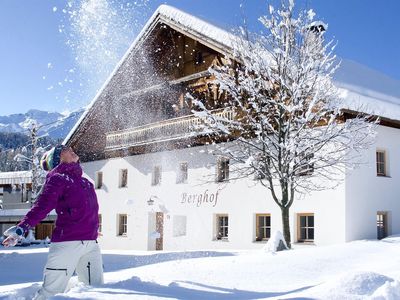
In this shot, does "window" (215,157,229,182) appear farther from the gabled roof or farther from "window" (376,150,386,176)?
"window" (376,150,386,176)

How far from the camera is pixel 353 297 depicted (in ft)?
15.3

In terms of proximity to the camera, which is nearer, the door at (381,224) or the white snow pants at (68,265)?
the white snow pants at (68,265)

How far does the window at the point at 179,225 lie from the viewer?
19.9 meters

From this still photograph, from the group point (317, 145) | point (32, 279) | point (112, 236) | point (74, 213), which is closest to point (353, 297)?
point (74, 213)

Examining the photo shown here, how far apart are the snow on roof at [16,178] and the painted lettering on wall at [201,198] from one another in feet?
84.0

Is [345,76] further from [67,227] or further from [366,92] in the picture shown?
[67,227]

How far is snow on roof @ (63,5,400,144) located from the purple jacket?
1062 cm

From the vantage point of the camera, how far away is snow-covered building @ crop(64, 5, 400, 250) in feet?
50.4

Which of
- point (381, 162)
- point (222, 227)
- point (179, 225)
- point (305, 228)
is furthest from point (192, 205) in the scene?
point (381, 162)

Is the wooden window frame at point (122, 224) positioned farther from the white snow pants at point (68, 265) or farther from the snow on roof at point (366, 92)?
the white snow pants at point (68, 265)

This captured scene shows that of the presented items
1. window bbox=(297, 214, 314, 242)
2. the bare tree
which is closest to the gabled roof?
the bare tree

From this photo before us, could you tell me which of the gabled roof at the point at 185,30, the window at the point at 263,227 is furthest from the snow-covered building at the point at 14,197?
the window at the point at 263,227

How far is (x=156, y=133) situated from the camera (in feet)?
66.8

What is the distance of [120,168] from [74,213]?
1872cm
